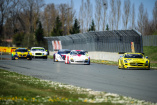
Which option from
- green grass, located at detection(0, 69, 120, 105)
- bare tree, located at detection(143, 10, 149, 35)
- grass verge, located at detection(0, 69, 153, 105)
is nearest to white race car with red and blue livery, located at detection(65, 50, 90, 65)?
green grass, located at detection(0, 69, 120, 105)

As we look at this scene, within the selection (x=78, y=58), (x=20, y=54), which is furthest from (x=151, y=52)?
(x=78, y=58)

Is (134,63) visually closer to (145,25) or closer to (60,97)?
(60,97)

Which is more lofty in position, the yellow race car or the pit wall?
the pit wall

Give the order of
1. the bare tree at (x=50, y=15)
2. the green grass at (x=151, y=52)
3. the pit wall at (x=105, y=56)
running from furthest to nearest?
1. the bare tree at (x=50, y=15)
2. the green grass at (x=151, y=52)
3. the pit wall at (x=105, y=56)

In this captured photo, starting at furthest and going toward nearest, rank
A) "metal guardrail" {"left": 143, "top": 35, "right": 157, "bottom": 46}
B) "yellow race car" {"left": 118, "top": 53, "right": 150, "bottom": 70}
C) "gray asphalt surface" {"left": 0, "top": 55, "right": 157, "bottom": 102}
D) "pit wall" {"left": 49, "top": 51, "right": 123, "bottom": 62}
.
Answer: "metal guardrail" {"left": 143, "top": 35, "right": 157, "bottom": 46}, "pit wall" {"left": 49, "top": 51, "right": 123, "bottom": 62}, "yellow race car" {"left": 118, "top": 53, "right": 150, "bottom": 70}, "gray asphalt surface" {"left": 0, "top": 55, "right": 157, "bottom": 102}

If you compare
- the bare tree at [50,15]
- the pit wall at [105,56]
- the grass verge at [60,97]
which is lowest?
the grass verge at [60,97]

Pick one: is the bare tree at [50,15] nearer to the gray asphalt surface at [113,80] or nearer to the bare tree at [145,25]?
the bare tree at [145,25]

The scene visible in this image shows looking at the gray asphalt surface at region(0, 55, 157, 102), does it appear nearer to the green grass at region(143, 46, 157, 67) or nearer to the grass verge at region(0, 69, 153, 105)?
the grass verge at region(0, 69, 153, 105)

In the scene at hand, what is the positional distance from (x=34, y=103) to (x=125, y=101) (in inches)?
88.6

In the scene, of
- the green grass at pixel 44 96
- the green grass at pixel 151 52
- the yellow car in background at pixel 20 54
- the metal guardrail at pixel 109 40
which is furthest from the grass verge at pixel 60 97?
the green grass at pixel 151 52

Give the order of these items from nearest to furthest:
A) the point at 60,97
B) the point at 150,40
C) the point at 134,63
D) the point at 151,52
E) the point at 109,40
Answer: the point at 60,97
the point at 134,63
the point at 109,40
the point at 151,52
the point at 150,40

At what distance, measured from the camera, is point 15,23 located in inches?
4604

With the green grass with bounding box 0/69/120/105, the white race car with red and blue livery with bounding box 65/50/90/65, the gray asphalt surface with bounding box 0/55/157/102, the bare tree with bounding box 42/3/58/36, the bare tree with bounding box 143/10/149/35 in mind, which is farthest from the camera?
the bare tree with bounding box 42/3/58/36

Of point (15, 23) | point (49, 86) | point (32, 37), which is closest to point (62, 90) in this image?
point (49, 86)
